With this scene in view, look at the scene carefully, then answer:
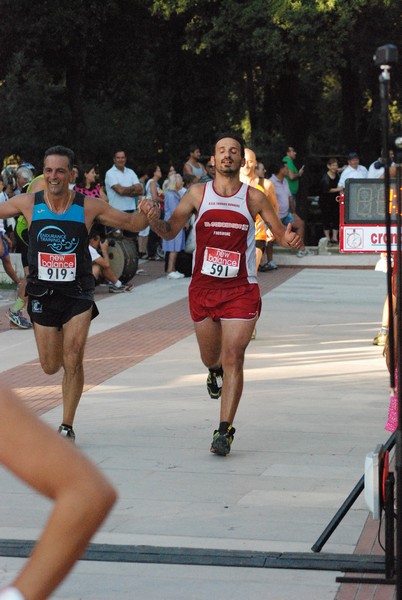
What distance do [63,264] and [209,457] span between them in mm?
1440

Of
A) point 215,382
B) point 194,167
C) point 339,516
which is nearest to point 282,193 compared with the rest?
point 194,167

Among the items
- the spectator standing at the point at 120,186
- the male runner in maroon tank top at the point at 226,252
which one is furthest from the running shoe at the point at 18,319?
the spectator standing at the point at 120,186

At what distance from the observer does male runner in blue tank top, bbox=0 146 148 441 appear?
7.64m

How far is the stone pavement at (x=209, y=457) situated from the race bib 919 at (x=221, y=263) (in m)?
1.07

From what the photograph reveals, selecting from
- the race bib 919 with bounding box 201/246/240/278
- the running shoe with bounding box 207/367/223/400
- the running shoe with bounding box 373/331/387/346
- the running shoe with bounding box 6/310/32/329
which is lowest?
the running shoe with bounding box 373/331/387/346

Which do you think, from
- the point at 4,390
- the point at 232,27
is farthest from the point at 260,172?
the point at 4,390

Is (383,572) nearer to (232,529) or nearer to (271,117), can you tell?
(232,529)

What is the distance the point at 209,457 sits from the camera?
24.9ft

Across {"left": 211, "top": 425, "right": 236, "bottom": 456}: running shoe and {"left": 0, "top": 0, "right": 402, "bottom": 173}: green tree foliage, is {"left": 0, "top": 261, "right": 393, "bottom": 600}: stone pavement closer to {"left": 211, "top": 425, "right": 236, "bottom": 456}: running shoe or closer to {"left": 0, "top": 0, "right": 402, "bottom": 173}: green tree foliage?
{"left": 211, "top": 425, "right": 236, "bottom": 456}: running shoe

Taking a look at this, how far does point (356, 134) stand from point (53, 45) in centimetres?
963

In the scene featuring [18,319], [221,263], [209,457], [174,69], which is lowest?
[18,319]

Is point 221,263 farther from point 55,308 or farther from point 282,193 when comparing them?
point 282,193

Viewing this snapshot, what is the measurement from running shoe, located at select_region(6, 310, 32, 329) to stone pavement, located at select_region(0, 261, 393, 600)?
15cm

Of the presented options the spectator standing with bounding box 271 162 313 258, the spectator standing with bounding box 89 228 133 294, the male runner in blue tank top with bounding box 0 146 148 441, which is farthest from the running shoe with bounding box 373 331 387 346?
the spectator standing with bounding box 271 162 313 258
